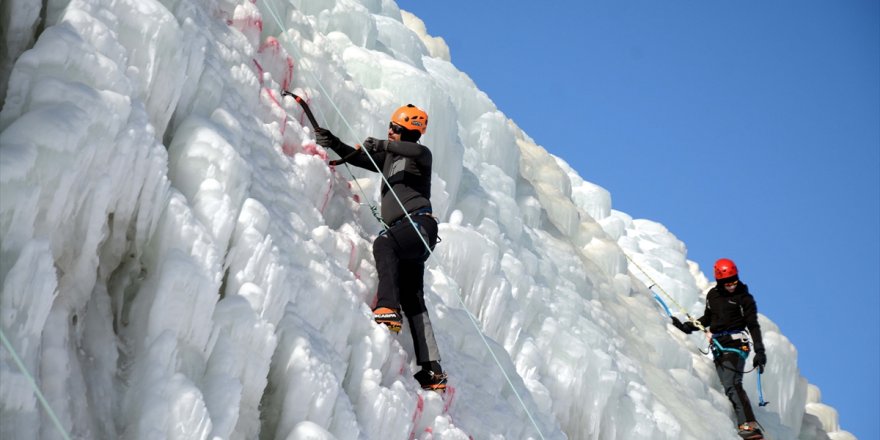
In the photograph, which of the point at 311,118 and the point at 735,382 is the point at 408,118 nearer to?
the point at 311,118

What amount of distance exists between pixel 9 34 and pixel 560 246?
10.5m

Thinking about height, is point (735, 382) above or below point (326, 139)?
above

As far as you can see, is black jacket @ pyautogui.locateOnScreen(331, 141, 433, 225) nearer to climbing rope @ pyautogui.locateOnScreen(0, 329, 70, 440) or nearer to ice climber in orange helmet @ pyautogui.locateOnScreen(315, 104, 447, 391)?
ice climber in orange helmet @ pyautogui.locateOnScreen(315, 104, 447, 391)

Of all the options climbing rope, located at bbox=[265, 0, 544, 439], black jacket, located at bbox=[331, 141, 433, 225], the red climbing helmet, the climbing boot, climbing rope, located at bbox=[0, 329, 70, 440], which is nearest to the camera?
climbing rope, located at bbox=[0, 329, 70, 440]

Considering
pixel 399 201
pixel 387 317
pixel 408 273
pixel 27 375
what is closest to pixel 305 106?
pixel 399 201

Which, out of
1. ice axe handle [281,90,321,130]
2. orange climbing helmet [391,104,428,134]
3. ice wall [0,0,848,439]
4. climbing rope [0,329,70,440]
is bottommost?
climbing rope [0,329,70,440]

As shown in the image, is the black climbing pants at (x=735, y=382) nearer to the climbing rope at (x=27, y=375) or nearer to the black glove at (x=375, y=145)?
the black glove at (x=375, y=145)

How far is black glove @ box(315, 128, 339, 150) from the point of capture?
8.47m

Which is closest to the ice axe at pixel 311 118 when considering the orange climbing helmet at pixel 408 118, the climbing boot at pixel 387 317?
the orange climbing helmet at pixel 408 118

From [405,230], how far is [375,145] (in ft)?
2.53

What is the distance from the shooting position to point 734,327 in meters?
13.9

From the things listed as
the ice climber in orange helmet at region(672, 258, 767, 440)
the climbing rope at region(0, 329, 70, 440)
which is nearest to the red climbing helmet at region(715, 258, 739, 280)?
the ice climber in orange helmet at region(672, 258, 767, 440)

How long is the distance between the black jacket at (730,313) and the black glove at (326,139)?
7.19 metres

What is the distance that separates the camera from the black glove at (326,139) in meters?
8.47
